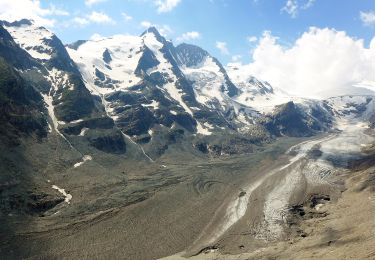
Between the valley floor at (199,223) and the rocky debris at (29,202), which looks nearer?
the valley floor at (199,223)

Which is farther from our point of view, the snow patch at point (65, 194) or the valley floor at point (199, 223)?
the snow patch at point (65, 194)

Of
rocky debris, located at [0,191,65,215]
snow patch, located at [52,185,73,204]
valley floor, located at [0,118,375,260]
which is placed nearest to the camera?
valley floor, located at [0,118,375,260]

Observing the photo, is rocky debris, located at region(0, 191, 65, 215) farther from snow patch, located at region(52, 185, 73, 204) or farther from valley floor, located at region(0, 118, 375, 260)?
valley floor, located at region(0, 118, 375, 260)

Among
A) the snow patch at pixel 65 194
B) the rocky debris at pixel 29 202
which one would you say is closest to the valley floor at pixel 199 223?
the snow patch at pixel 65 194

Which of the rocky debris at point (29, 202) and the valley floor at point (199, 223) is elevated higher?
the rocky debris at point (29, 202)

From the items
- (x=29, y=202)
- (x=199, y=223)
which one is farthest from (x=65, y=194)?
(x=199, y=223)

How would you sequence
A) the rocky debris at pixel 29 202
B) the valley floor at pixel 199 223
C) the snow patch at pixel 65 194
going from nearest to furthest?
the valley floor at pixel 199 223 → the rocky debris at pixel 29 202 → the snow patch at pixel 65 194

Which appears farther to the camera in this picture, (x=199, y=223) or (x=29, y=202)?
(x=29, y=202)

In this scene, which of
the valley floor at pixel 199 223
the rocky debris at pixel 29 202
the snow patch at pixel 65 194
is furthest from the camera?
the snow patch at pixel 65 194

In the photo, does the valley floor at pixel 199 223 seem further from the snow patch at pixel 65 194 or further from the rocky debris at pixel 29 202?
the rocky debris at pixel 29 202

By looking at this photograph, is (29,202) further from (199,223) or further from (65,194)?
(199,223)

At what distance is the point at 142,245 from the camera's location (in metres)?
122

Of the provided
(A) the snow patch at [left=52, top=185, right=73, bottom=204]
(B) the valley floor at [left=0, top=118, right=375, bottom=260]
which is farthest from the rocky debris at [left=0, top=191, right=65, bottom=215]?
(B) the valley floor at [left=0, top=118, right=375, bottom=260]

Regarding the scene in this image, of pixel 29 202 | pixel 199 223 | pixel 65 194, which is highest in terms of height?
pixel 29 202
